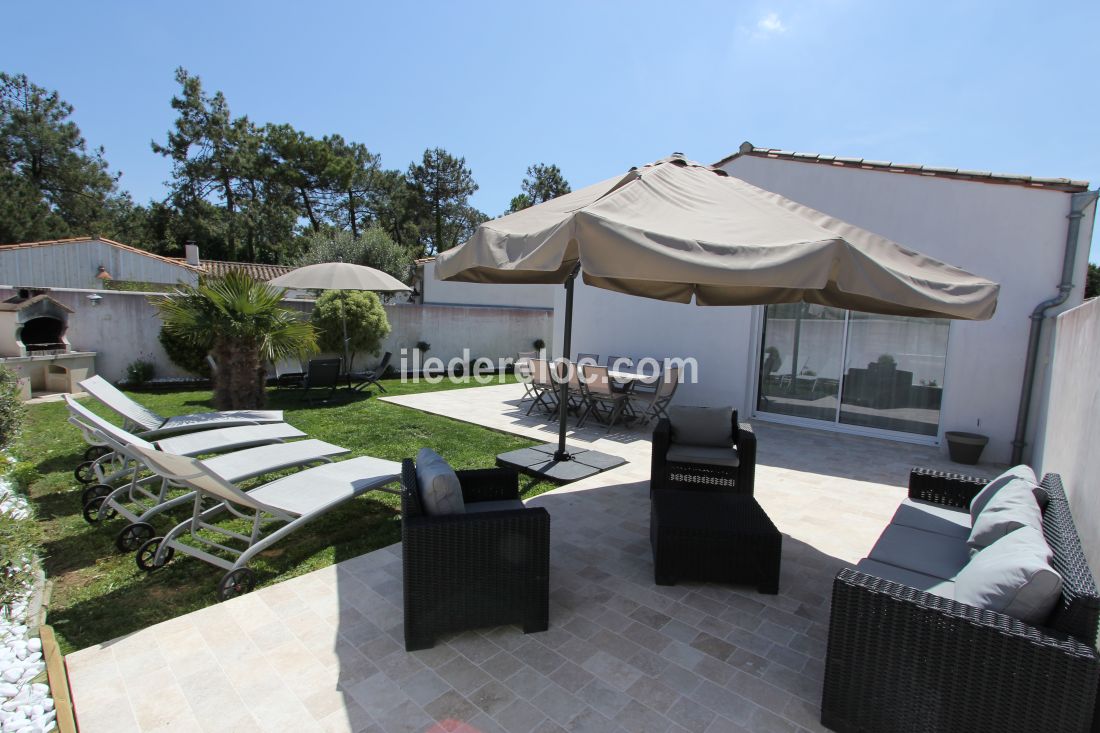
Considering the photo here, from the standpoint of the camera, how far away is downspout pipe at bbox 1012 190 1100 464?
22.6 feet

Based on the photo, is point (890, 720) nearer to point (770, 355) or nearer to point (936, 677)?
point (936, 677)

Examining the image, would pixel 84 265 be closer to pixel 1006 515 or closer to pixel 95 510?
pixel 95 510

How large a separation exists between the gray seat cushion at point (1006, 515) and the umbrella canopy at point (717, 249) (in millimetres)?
1108

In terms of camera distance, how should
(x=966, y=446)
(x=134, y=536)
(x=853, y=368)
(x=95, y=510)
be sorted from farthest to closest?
(x=853, y=368) → (x=966, y=446) → (x=95, y=510) → (x=134, y=536)

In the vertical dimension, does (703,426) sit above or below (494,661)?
above

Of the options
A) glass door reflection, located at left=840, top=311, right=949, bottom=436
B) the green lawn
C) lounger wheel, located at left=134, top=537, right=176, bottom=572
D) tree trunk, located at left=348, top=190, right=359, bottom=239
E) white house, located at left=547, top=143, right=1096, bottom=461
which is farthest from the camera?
tree trunk, located at left=348, top=190, right=359, bottom=239

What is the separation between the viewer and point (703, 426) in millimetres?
5012

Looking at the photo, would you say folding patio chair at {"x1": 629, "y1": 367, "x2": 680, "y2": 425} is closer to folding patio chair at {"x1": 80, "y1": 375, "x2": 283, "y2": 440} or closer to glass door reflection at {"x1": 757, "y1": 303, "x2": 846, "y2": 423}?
glass door reflection at {"x1": 757, "y1": 303, "x2": 846, "y2": 423}

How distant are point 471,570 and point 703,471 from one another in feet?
8.96

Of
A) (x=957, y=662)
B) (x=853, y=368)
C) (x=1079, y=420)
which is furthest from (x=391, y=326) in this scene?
(x=957, y=662)

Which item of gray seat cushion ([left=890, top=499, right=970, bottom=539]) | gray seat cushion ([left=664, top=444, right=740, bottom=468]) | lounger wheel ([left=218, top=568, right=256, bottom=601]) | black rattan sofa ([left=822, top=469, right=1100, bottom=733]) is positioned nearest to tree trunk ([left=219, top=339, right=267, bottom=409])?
lounger wheel ([left=218, top=568, right=256, bottom=601])

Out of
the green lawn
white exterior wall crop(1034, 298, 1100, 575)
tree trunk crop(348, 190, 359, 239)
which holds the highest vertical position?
tree trunk crop(348, 190, 359, 239)

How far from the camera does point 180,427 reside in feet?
18.5

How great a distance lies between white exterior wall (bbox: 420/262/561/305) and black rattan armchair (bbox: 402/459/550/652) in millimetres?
21305
